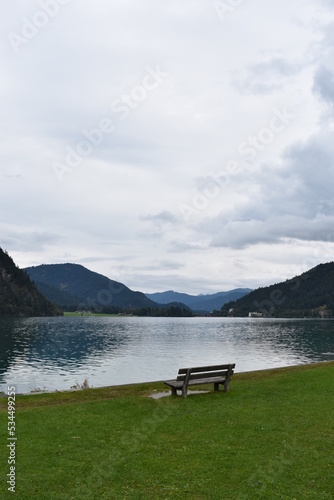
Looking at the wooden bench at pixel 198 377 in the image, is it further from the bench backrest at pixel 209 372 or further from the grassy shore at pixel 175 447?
the grassy shore at pixel 175 447

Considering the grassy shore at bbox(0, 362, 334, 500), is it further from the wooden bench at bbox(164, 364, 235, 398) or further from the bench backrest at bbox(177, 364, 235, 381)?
the bench backrest at bbox(177, 364, 235, 381)

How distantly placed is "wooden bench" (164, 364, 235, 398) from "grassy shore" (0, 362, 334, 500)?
70cm

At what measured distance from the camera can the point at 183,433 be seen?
13859mm

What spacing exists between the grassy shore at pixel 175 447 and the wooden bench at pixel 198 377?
70 centimetres

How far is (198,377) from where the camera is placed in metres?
20.1

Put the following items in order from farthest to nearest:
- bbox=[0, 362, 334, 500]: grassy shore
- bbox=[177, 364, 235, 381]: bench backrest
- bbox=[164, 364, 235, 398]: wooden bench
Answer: bbox=[177, 364, 235, 381]: bench backrest
bbox=[164, 364, 235, 398]: wooden bench
bbox=[0, 362, 334, 500]: grassy shore

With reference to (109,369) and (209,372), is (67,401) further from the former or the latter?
(109,369)

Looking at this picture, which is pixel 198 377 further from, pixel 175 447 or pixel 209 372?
pixel 175 447

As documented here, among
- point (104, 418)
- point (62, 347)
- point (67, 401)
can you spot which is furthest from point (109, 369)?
point (104, 418)

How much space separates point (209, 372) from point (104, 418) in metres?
6.50

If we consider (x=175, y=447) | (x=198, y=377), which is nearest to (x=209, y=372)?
(x=198, y=377)

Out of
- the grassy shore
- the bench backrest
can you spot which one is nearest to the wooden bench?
the bench backrest

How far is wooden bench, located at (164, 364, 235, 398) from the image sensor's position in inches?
766

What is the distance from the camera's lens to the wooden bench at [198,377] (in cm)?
1945
